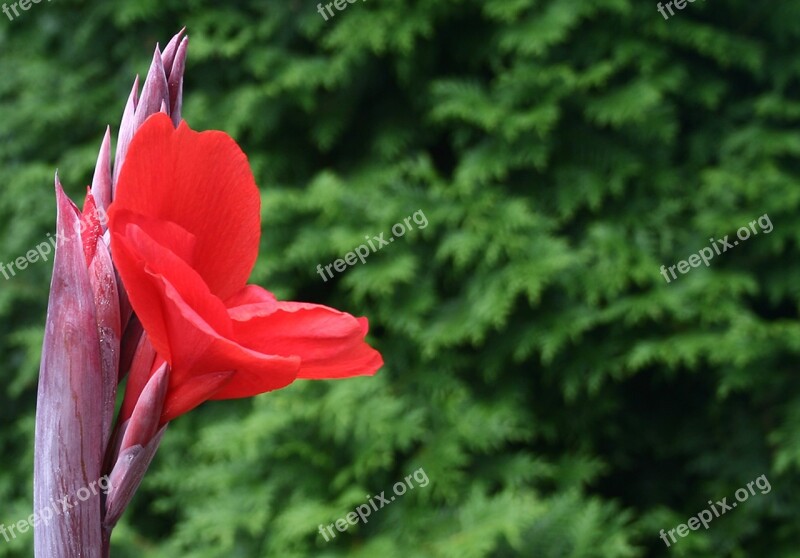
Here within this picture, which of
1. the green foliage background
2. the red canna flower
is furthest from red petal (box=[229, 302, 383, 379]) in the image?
the green foliage background

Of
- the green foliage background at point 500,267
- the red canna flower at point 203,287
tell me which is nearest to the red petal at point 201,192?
the red canna flower at point 203,287

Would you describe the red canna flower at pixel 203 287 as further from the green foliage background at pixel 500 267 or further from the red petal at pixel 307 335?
the green foliage background at pixel 500 267

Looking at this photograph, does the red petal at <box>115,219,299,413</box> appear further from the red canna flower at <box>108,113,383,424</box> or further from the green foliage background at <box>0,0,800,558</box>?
the green foliage background at <box>0,0,800,558</box>

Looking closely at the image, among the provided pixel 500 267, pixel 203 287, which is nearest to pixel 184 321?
pixel 203 287

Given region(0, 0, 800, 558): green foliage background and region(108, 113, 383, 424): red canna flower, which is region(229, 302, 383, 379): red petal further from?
region(0, 0, 800, 558): green foliage background

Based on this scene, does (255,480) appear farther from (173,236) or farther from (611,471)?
(173,236)

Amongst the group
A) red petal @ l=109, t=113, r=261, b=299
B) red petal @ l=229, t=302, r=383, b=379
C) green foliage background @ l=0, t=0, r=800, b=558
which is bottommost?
green foliage background @ l=0, t=0, r=800, b=558

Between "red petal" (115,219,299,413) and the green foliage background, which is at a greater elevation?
"red petal" (115,219,299,413)

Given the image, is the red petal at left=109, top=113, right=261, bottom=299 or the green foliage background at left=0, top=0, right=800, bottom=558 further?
the green foliage background at left=0, top=0, right=800, bottom=558
